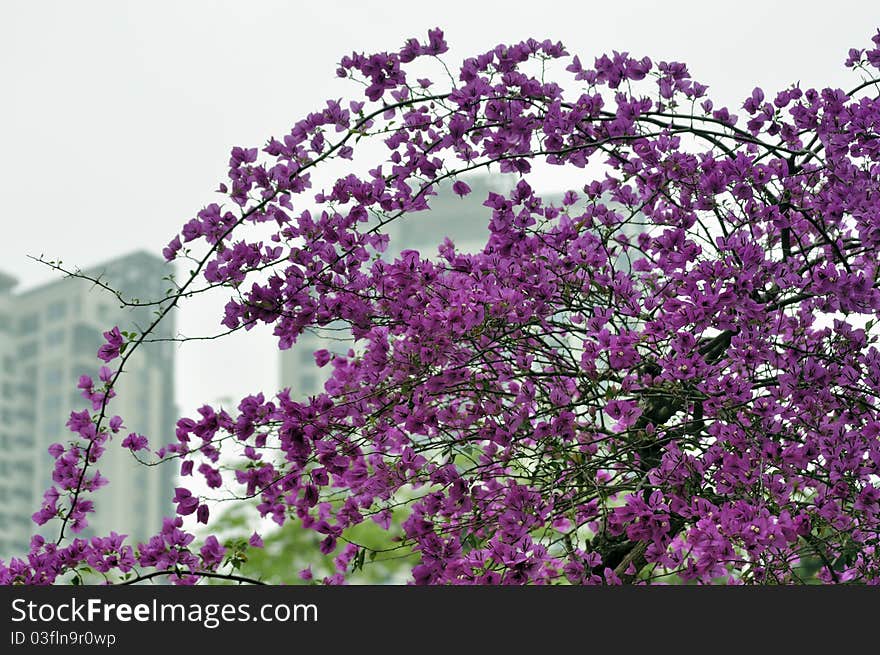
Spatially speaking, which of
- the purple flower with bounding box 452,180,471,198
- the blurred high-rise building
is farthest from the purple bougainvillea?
the blurred high-rise building

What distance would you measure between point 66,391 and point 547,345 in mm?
53218

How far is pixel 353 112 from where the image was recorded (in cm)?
296

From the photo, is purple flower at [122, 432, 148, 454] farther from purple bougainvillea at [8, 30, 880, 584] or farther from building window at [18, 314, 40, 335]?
building window at [18, 314, 40, 335]

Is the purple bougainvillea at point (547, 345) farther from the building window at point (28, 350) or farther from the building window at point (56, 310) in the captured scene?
the building window at point (28, 350)

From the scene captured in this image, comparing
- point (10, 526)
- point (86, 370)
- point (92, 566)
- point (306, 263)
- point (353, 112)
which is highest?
point (86, 370)

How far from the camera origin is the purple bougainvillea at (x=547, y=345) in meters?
2.54

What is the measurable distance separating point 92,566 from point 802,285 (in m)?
1.93

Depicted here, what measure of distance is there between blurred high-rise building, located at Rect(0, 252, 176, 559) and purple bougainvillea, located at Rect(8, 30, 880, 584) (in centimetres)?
4930

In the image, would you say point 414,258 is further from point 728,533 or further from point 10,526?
point 10,526

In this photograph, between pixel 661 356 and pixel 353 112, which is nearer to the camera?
pixel 661 356

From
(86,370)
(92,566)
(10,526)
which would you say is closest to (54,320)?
(86,370)

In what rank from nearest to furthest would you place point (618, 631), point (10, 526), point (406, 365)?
point (618, 631) < point (406, 365) < point (10, 526)

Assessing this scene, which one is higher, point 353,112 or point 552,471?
point 353,112

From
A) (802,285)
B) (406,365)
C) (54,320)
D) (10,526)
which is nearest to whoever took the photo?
(802,285)
